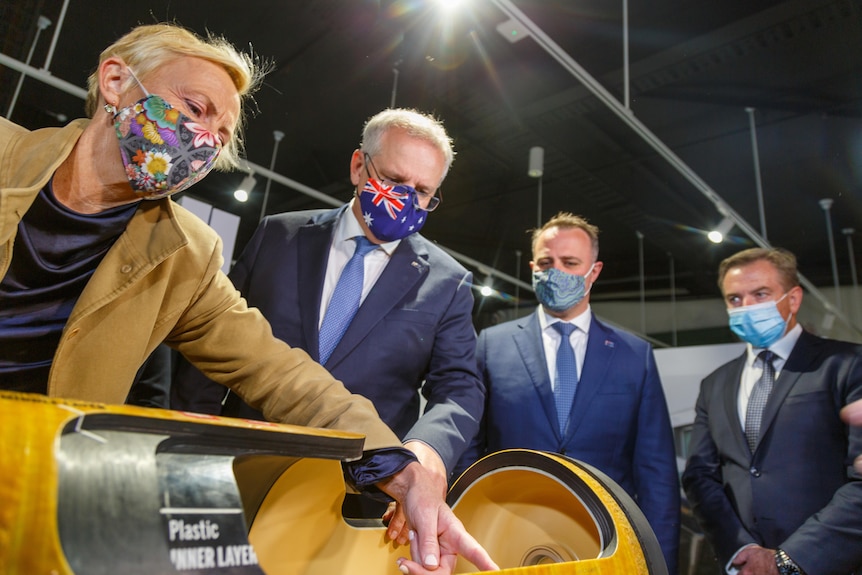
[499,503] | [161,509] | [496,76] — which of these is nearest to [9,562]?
[161,509]

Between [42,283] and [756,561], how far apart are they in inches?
93.4

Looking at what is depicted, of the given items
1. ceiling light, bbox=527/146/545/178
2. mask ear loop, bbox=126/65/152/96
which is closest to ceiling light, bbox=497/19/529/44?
ceiling light, bbox=527/146/545/178

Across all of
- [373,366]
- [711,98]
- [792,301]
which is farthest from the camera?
[711,98]

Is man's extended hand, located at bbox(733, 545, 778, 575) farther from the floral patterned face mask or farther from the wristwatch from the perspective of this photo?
the floral patterned face mask

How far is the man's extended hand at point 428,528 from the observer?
0.71m

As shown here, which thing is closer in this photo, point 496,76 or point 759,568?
point 759,568

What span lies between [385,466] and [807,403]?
2.13m

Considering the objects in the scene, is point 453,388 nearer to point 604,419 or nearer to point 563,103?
point 604,419

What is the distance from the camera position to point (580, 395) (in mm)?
2189

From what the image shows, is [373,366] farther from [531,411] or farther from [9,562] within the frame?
[9,562]

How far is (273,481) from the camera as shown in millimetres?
744

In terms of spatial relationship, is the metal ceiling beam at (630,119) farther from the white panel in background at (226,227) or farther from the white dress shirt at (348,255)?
the white panel in background at (226,227)

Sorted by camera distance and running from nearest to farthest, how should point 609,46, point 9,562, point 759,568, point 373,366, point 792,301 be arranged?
point 9,562, point 373,366, point 759,568, point 792,301, point 609,46

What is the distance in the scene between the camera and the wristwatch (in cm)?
192
